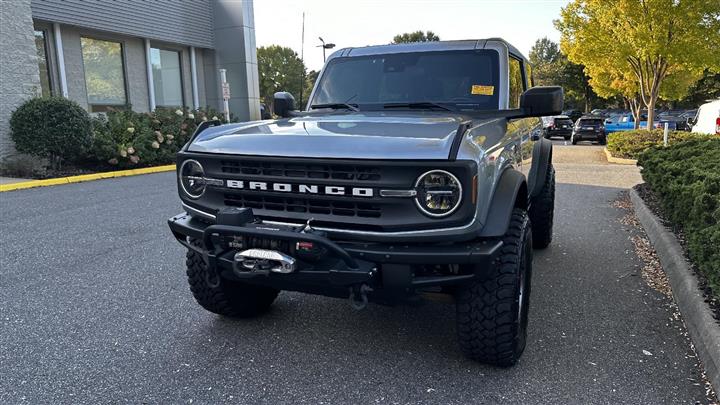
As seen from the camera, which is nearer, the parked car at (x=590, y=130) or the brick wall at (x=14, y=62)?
the brick wall at (x=14, y=62)

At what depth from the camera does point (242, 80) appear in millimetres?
18734

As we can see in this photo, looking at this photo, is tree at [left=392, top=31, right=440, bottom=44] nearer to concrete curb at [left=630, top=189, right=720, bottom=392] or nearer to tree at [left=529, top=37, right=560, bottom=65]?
tree at [left=529, top=37, right=560, bottom=65]

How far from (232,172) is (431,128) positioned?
3.68 feet

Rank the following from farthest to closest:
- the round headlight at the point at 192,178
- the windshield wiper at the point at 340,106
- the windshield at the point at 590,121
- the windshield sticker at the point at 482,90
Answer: the windshield at the point at 590,121 < the windshield wiper at the point at 340,106 < the windshield sticker at the point at 482,90 < the round headlight at the point at 192,178

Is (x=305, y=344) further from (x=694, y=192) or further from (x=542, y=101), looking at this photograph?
(x=694, y=192)

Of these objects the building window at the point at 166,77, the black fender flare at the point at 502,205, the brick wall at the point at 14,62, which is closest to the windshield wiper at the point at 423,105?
the black fender flare at the point at 502,205

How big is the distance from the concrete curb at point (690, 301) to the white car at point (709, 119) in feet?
27.2

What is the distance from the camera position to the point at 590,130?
2383cm

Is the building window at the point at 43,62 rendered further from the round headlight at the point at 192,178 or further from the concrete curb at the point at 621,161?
the concrete curb at the point at 621,161

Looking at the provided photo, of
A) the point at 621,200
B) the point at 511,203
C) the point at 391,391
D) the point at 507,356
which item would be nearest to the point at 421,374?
the point at 391,391

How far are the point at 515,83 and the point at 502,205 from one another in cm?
194

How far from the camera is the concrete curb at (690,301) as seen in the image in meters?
2.83

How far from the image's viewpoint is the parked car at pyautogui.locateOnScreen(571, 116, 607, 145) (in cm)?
2380

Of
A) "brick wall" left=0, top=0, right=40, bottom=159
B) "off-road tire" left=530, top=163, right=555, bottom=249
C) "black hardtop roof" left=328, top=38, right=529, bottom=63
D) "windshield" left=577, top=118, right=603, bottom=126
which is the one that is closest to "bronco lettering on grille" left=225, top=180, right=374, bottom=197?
"black hardtop roof" left=328, top=38, right=529, bottom=63
